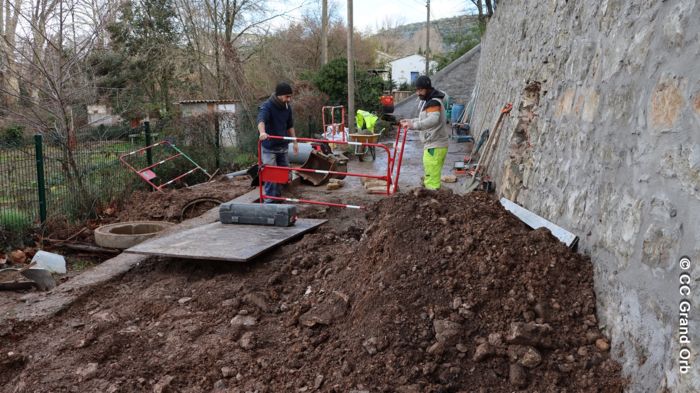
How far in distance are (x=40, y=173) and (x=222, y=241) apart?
3460 millimetres

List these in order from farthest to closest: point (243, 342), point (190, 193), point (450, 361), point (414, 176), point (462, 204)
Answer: point (414, 176) < point (190, 193) < point (462, 204) < point (243, 342) < point (450, 361)

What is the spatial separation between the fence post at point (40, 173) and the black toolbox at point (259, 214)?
280cm

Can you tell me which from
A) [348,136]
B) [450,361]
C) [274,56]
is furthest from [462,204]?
[274,56]

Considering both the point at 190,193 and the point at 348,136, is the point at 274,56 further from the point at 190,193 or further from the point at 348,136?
the point at 190,193

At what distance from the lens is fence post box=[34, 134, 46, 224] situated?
292 inches

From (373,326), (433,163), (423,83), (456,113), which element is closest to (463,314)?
(373,326)

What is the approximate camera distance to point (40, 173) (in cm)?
745

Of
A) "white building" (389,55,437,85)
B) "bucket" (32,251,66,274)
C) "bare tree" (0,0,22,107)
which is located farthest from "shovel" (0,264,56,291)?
"white building" (389,55,437,85)

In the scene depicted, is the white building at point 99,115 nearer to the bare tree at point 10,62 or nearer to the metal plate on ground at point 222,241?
the bare tree at point 10,62

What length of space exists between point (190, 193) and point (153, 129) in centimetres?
290

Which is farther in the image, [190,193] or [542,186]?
[190,193]

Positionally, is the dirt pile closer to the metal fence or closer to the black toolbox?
the black toolbox

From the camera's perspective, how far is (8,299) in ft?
16.6

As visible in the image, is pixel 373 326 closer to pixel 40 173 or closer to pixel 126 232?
pixel 126 232
